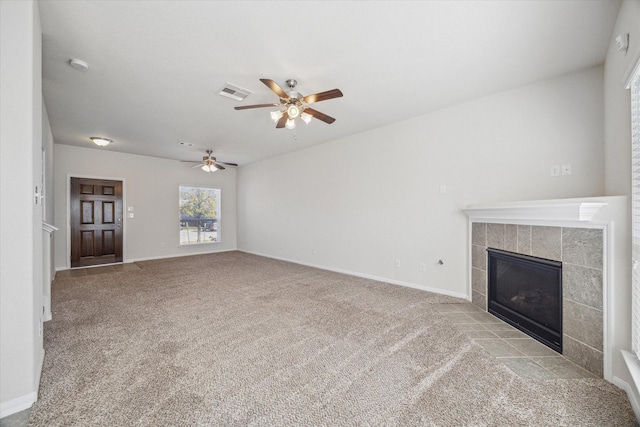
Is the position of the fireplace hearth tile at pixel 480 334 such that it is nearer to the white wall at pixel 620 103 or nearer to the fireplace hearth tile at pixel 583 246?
the fireplace hearth tile at pixel 583 246

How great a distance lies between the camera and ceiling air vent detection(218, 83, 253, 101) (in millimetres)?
3068

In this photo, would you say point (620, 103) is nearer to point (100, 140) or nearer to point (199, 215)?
point (100, 140)

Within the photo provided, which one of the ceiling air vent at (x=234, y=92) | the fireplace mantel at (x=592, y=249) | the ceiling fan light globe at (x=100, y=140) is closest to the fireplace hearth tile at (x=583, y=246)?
the fireplace mantel at (x=592, y=249)

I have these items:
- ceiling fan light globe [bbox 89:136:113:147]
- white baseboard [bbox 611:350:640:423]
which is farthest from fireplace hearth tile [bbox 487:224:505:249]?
ceiling fan light globe [bbox 89:136:113:147]

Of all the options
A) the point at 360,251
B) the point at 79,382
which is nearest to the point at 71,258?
the point at 79,382

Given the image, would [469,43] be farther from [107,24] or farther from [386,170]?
[107,24]

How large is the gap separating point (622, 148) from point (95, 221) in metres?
8.49

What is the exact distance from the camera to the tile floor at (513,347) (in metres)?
1.98

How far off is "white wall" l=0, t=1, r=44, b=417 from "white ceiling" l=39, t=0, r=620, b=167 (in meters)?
0.51

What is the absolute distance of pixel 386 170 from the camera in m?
4.50

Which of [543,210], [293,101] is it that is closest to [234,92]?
[293,101]

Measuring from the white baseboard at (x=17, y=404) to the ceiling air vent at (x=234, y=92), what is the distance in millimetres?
3041

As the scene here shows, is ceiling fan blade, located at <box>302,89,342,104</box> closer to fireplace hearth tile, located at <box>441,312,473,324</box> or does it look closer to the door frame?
fireplace hearth tile, located at <box>441,312,473,324</box>

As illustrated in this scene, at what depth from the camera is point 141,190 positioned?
6.60 metres
